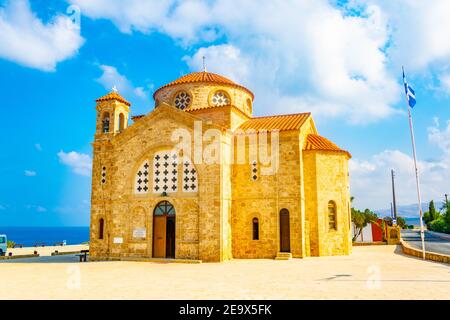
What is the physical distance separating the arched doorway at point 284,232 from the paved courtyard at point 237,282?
2893mm

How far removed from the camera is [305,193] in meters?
21.3

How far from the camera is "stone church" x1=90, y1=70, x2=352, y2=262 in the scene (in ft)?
63.3

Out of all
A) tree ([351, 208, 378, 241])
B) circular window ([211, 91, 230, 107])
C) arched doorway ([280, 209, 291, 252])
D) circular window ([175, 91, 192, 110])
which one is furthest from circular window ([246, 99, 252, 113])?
tree ([351, 208, 378, 241])

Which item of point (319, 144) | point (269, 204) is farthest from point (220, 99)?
point (269, 204)

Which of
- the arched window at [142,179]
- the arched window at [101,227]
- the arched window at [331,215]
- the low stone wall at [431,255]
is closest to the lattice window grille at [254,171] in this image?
the arched window at [331,215]

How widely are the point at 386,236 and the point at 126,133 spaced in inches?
906

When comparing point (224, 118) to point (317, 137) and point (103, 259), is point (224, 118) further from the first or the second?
point (103, 259)

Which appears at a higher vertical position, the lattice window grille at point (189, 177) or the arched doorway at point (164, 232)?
the lattice window grille at point (189, 177)

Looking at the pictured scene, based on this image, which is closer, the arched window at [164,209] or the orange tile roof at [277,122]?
the arched window at [164,209]

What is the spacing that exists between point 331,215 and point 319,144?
4.07 m

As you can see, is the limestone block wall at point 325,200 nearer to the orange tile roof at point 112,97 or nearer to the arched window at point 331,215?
the arched window at point 331,215

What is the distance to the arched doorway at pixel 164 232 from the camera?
65.3ft

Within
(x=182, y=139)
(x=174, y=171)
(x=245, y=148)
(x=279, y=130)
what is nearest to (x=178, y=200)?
(x=174, y=171)

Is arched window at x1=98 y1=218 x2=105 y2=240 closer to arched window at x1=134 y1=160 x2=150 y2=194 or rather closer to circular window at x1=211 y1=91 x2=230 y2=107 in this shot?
arched window at x1=134 y1=160 x2=150 y2=194
